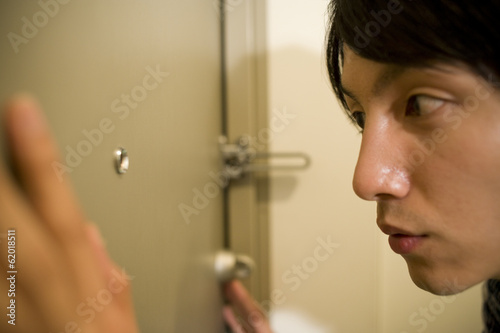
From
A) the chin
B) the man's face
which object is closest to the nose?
the man's face

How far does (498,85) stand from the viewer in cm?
36

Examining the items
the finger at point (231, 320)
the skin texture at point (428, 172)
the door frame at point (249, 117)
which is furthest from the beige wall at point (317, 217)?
the skin texture at point (428, 172)

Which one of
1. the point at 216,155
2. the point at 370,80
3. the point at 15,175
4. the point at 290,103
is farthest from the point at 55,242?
the point at 290,103

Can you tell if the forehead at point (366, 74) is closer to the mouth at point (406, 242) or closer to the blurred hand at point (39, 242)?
the mouth at point (406, 242)

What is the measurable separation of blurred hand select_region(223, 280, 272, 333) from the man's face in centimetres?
48

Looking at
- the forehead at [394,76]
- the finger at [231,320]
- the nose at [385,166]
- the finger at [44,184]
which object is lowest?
the finger at [231,320]

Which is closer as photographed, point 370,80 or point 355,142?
point 370,80

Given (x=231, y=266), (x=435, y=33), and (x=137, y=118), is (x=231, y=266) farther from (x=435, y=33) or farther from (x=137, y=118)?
(x=435, y=33)

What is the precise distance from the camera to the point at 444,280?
44cm

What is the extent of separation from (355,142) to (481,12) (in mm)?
616

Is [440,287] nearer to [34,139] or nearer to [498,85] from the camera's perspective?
[498,85]

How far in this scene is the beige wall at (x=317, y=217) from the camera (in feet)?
3.15

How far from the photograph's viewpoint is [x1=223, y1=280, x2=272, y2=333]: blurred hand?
824mm

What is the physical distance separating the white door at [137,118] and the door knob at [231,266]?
0.38 ft
